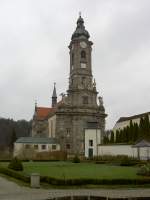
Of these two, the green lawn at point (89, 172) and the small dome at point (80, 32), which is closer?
the green lawn at point (89, 172)

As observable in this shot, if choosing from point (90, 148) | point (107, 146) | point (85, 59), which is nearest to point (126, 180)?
point (107, 146)

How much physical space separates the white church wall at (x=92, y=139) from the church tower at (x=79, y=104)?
3754 mm

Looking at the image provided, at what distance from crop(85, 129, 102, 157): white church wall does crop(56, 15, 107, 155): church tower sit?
3.75 metres

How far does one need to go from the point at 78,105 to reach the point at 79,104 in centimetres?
35

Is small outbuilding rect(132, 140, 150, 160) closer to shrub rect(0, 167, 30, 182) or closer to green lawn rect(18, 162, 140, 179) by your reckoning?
green lawn rect(18, 162, 140, 179)

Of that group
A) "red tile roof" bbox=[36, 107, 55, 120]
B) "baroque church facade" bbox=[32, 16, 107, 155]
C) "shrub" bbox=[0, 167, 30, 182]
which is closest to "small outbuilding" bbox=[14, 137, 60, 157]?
"baroque church facade" bbox=[32, 16, 107, 155]

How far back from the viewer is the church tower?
76.8 m

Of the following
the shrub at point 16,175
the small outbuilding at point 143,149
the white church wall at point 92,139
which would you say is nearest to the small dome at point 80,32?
the white church wall at point 92,139

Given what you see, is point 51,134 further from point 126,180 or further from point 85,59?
point 126,180

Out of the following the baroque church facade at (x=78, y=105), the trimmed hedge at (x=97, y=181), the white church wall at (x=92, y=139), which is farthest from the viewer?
the baroque church facade at (x=78, y=105)

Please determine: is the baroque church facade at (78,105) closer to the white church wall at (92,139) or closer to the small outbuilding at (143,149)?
the white church wall at (92,139)

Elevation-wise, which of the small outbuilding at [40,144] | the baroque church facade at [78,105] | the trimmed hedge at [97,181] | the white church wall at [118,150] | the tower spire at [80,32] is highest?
the tower spire at [80,32]

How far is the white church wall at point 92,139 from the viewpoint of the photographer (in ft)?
229

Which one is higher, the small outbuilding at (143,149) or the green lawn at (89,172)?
the small outbuilding at (143,149)
